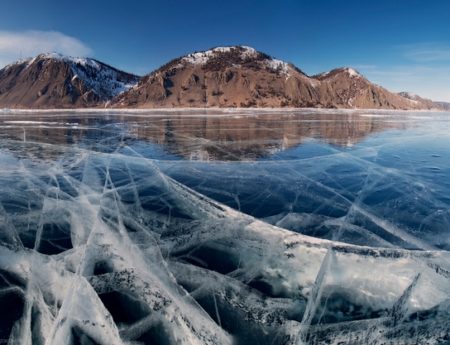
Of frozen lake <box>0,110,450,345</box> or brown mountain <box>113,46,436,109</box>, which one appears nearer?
frozen lake <box>0,110,450,345</box>

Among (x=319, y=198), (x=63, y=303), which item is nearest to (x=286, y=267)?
(x=63, y=303)

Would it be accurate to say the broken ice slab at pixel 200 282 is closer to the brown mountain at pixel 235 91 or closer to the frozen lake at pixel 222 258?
the frozen lake at pixel 222 258

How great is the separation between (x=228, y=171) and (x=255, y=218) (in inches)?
172

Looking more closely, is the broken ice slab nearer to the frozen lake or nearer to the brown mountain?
the frozen lake

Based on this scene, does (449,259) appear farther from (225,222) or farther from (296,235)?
(225,222)

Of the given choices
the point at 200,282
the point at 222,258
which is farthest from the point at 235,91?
the point at 200,282

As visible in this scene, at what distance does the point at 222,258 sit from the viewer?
5.24 m

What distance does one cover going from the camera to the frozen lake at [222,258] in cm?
377

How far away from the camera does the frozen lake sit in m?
3.77

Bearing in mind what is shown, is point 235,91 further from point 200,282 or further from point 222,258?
point 200,282

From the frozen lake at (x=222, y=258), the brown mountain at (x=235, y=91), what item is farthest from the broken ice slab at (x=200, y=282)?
the brown mountain at (x=235, y=91)

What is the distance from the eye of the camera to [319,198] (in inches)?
330

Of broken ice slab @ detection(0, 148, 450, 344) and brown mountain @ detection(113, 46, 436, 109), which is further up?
brown mountain @ detection(113, 46, 436, 109)

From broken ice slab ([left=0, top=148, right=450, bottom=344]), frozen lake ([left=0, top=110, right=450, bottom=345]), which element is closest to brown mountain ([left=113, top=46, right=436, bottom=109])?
frozen lake ([left=0, top=110, right=450, bottom=345])
